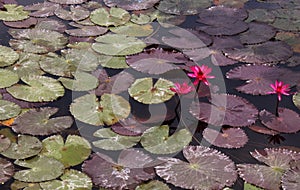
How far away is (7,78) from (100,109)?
578mm

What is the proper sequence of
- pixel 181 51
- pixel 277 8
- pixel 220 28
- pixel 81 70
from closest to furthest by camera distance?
pixel 81 70 < pixel 181 51 < pixel 220 28 < pixel 277 8

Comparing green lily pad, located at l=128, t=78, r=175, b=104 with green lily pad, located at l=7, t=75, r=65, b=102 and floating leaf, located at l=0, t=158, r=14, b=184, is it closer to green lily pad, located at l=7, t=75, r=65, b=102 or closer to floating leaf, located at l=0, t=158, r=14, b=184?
green lily pad, located at l=7, t=75, r=65, b=102

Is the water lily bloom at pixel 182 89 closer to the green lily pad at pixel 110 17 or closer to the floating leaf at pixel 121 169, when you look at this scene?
the floating leaf at pixel 121 169

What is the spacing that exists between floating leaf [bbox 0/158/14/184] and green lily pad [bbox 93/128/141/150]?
1.21 feet

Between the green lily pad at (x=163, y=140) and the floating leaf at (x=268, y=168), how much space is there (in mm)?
277

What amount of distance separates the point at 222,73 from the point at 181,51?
31 cm

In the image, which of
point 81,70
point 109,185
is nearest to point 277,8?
point 81,70

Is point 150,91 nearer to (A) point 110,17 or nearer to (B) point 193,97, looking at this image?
(B) point 193,97

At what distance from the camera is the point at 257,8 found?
10.5ft

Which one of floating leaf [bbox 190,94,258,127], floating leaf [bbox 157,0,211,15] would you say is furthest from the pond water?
floating leaf [bbox 157,0,211,15]

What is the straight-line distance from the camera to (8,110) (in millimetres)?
2156

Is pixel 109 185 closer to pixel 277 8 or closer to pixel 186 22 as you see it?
pixel 186 22

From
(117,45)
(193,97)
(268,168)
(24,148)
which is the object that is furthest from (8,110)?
(268,168)

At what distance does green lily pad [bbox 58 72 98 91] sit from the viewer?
2328mm
